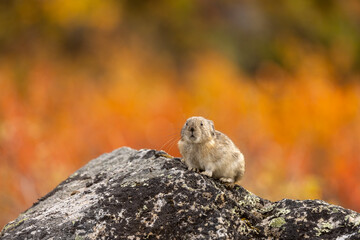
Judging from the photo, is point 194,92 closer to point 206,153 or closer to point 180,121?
point 180,121

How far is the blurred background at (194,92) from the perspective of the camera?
11.1 meters

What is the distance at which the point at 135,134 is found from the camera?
12.0 metres

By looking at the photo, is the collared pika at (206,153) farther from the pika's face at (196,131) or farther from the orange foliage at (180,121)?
the orange foliage at (180,121)

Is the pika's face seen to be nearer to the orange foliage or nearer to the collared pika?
the collared pika

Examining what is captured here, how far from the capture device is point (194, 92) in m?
16.4

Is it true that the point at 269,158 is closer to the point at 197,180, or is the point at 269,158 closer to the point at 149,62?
the point at 197,180

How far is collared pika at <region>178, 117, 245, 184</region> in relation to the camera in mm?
5852

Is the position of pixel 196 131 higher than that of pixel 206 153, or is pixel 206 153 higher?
pixel 196 131

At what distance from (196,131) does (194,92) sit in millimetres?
10552

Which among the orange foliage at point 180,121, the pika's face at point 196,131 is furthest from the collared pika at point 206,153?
the orange foliage at point 180,121

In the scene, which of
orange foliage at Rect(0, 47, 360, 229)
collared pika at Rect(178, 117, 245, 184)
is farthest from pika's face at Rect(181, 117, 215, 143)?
orange foliage at Rect(0, 47, 360, 229)

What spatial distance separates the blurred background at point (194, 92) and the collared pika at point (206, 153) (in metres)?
0.51

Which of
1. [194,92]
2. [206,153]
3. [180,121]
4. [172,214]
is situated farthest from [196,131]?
[194,92]

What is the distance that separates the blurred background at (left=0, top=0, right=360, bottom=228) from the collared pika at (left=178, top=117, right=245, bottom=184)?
509mm
